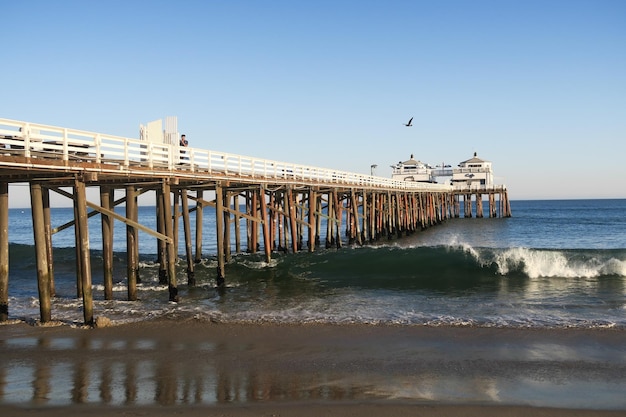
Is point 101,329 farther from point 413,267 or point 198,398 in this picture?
point 413,267

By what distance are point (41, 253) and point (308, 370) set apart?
262 inches

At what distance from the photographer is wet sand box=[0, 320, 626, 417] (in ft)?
22.7

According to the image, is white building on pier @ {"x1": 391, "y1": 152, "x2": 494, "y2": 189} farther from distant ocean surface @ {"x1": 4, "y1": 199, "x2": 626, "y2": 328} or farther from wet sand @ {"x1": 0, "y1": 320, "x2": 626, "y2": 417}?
wet sand @ {"x1": 0, "y1": 320, "x2": 626, "y2": 417}

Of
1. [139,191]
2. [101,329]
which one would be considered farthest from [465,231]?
[101,329]

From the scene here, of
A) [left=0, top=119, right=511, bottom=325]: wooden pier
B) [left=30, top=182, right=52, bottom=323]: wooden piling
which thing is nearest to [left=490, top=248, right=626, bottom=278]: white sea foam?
[left=0, top=119, right=511, bottom=325]: wooden pier

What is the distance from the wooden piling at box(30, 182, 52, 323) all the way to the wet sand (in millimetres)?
538

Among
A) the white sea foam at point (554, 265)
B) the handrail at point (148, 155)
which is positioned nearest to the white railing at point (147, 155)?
the handrail at point (148, 155)

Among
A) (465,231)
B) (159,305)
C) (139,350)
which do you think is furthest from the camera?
(465,231)

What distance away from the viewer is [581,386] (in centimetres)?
766

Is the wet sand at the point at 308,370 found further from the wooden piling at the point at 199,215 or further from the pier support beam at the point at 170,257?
the wooden piling at the point at 199,215

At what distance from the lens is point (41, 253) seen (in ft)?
38.2

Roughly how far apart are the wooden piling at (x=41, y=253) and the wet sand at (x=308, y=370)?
0.54 meters

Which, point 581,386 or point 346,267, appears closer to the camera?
point 581,386

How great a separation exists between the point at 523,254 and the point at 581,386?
48.2 feet
